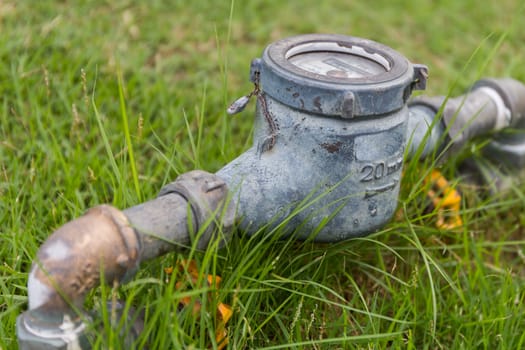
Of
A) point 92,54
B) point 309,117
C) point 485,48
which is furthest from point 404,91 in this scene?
point 485,48

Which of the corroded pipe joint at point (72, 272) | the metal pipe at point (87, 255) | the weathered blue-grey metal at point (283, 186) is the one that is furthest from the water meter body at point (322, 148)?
the corroded pipe joint at point (72, 272)

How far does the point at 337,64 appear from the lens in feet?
5.75

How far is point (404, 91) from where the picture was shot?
163 centimetres

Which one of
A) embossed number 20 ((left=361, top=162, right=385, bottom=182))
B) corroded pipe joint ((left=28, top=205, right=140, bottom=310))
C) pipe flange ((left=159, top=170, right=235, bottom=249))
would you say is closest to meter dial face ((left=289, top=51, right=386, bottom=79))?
embossed number 20 ((left=361, top=162, right=385, bottom=182))

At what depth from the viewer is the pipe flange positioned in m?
1.49

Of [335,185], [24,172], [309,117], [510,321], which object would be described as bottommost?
[510,321]

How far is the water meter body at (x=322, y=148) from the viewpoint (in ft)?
5.11

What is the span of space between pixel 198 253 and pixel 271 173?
248mm

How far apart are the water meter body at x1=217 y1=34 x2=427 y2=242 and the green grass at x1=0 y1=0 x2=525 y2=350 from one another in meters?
0.09

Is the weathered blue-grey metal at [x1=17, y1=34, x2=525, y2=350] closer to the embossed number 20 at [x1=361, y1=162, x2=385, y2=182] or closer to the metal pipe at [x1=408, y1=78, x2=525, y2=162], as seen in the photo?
the embossed number 20 at [x1=361, y1=162, x2=385, y2=182]

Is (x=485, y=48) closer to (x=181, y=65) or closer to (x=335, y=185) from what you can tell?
(x=181, y=65)

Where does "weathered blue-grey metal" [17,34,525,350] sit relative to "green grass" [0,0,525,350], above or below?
above

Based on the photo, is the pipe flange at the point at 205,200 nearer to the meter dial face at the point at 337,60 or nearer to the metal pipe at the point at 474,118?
the meter dial face at the point at 337,60

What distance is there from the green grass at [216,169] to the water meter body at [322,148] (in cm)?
9
